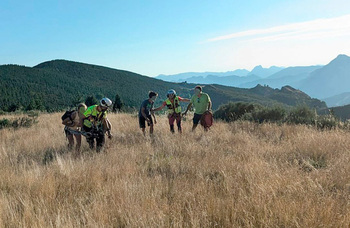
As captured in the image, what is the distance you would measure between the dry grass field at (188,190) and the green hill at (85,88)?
80.2 m

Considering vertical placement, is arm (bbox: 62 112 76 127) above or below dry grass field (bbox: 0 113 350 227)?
above

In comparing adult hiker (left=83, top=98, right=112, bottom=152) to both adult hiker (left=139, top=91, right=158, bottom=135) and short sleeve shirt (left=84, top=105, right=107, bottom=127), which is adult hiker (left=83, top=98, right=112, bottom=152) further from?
adult hiker (left=139, top=91, right=158, bottom=135)

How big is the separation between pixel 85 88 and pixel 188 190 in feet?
421

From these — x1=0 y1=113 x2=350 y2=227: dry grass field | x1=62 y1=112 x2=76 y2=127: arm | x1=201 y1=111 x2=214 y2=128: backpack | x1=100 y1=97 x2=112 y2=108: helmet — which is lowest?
x1=0 y1=113 x2=350 y2=227: dry grass field

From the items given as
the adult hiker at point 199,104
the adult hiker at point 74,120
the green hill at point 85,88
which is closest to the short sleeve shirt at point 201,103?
the adult hiker at point 199,104

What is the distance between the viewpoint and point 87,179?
362cm

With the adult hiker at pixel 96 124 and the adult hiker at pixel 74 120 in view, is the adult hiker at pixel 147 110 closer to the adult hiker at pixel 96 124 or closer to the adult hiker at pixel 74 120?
the adult hiker at pixel 96 124

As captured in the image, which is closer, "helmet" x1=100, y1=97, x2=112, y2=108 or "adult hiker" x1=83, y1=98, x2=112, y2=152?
"helmet" x1=100, y1=97, x2=112, y2=108

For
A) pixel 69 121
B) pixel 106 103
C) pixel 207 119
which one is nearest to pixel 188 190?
pixel 106 103

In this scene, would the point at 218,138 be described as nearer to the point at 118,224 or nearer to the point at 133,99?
the point at 118,224

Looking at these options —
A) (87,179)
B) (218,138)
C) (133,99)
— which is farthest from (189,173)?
(133,99)

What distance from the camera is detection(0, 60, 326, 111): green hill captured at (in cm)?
9225

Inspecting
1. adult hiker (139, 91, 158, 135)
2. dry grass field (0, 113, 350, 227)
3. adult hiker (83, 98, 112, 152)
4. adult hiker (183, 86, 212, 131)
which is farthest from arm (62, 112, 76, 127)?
adult hiker (183, 86, 212, 131)

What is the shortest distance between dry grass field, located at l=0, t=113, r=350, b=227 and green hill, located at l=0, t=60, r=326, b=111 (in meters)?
80.2
